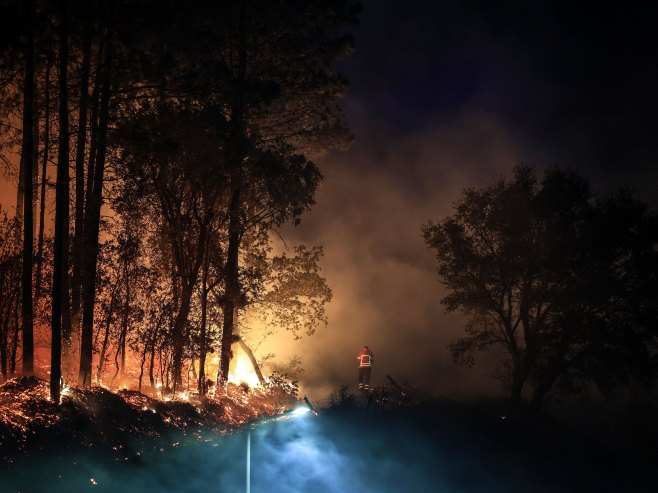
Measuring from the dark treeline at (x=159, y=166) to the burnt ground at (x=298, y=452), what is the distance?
1671mm

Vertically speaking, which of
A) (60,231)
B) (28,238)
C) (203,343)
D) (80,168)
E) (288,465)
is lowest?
(288,465)

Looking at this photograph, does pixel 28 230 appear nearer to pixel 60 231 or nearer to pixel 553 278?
pixel 60 231

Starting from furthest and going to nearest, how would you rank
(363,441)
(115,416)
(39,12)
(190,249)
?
(190,249) < (363,441) < (39,12) < (115,416)

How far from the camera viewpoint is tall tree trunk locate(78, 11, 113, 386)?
15.2 m

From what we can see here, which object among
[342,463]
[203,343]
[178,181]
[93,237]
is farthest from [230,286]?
[342,463]

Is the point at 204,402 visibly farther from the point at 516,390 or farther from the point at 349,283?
the point at 349,283

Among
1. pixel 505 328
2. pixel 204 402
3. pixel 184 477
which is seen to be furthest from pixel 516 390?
pixel 184 477

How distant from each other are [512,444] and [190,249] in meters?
12.6

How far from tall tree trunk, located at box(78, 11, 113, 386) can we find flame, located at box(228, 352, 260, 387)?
765 centimetres

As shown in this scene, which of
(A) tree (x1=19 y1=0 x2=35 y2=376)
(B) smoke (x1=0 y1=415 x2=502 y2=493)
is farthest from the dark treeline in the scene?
(B) smoke (x1=0 y1=415 x2=502 y2=493)

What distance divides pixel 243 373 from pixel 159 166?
430 inches

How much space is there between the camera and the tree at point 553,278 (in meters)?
24.0

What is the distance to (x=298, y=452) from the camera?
15.5 meters

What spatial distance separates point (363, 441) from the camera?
1719cm
